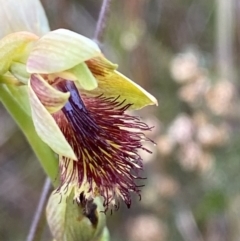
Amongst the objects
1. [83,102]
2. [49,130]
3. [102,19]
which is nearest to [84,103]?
[83,102]

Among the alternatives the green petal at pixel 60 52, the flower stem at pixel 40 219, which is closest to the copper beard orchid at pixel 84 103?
the green petal at pixel 60 52

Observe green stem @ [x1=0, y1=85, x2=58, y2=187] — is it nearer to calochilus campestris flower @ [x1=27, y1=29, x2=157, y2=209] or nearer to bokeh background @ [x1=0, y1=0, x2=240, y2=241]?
calochilus campestris flower @ [x1=27, y1=29, x2=157, y2=209]

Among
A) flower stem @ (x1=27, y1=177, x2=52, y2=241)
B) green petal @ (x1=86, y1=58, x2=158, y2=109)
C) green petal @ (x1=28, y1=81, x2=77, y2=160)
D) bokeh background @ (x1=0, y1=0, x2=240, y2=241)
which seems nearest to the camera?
green petal @ (x1=28, y1=81, x2=77, y2=160)

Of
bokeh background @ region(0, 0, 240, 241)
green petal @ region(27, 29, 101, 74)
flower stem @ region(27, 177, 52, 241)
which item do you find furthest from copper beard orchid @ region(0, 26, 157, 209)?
bokeh background @ region(0, 0, 240, 241)

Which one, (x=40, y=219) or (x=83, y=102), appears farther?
(x=40, y=219)

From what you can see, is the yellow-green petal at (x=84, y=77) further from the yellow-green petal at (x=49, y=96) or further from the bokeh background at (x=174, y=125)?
the bokeh background at (x=174, y=125)

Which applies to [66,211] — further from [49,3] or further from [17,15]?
[49,3]

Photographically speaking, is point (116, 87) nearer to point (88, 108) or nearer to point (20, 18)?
point (88, 108)
